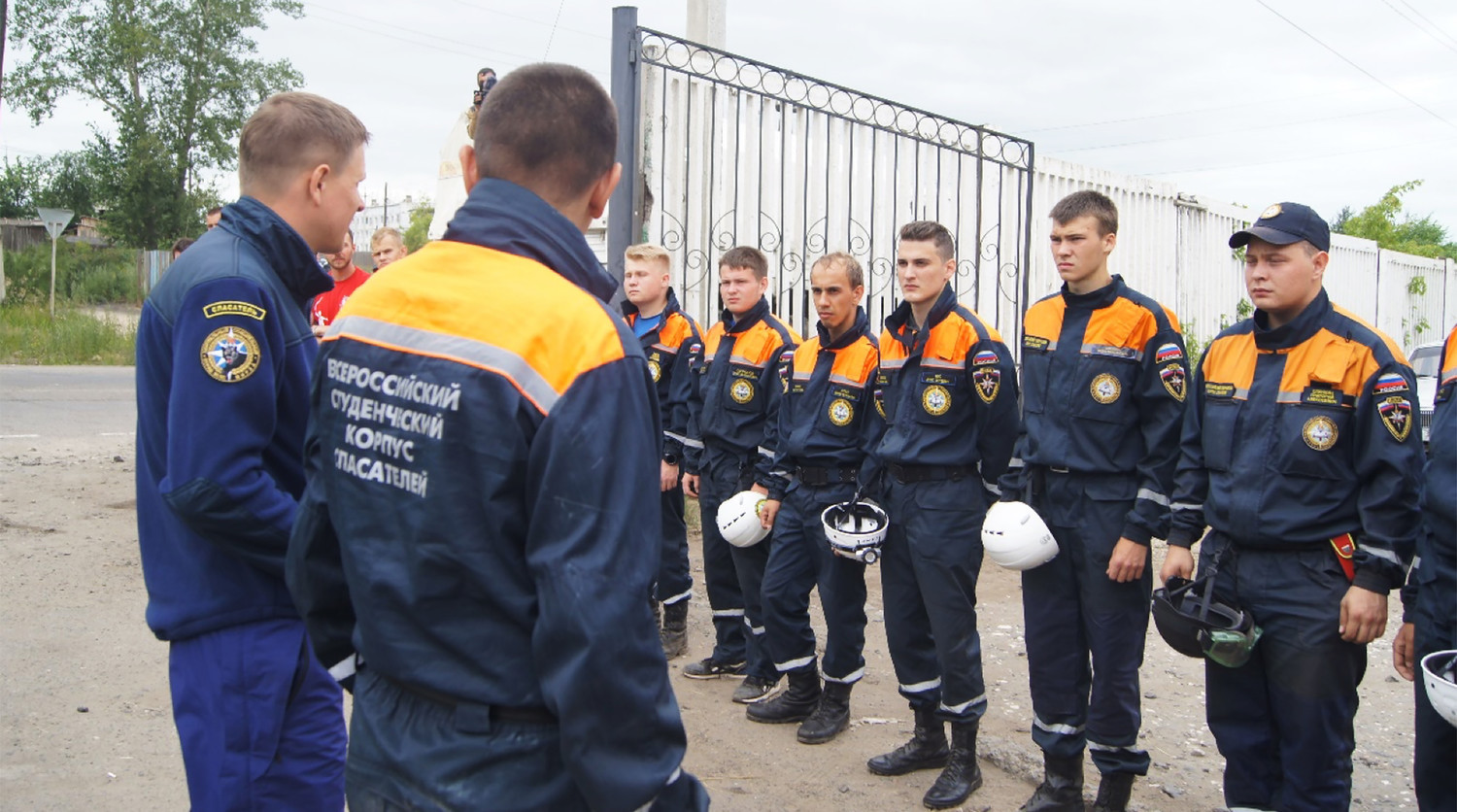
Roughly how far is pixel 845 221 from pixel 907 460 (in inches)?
145

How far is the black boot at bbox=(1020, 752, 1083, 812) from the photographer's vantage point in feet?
13.9

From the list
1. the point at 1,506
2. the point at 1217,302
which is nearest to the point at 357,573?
the point at 1,506

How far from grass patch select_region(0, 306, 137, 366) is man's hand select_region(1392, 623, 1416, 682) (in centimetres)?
2059

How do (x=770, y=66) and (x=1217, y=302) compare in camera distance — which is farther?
(x=1217, y=302)

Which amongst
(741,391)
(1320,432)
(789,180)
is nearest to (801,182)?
(789,180)

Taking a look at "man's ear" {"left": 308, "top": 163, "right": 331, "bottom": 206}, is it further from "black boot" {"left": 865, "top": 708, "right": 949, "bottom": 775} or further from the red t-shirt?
the red t-shirt

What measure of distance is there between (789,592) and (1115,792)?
5.62 feet

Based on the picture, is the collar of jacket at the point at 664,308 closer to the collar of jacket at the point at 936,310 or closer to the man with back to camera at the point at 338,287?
the man with back to camera at the point at 338,287

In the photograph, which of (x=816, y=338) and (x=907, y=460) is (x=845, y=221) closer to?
(x=816, y=338)

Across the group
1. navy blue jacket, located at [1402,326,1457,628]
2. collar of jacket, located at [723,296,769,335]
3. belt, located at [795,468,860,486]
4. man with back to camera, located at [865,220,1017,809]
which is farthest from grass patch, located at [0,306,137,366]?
navy blue jacket, located at [1402,326,1457,628]

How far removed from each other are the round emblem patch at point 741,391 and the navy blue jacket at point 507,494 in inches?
153

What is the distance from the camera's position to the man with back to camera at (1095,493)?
419 cm

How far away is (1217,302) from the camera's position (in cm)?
1205

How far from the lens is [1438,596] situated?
3.40m
